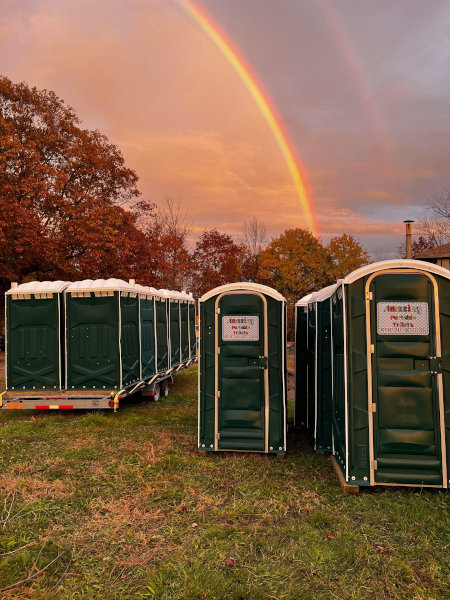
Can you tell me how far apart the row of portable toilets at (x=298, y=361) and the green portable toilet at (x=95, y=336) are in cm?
2

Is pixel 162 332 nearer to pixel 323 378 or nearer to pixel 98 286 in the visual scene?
pixel 98 286

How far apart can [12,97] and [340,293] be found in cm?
2068

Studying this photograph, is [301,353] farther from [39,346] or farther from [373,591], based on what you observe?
[39,346]

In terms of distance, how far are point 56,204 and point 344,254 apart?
25.0 metres

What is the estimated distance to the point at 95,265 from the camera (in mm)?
19484

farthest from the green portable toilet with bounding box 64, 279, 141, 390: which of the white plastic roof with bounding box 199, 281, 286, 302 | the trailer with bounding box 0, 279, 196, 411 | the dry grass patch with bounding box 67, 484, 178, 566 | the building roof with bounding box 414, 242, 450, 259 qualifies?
the building roof with bounding box 414, 242, 450, 259

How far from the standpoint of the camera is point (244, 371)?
20.5ft

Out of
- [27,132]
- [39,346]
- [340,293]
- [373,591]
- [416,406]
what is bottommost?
[373,591]

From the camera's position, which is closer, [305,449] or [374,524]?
[374,524]

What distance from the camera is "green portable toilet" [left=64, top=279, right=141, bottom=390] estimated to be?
28.6ft

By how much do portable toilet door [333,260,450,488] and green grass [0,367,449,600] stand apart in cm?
40

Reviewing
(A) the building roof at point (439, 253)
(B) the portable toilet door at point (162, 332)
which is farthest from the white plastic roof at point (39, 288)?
(A) the building roof at point (439, 253)

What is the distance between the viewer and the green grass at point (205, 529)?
129 inches

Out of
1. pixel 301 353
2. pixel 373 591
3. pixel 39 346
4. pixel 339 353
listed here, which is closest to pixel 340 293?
pixel 339 353
